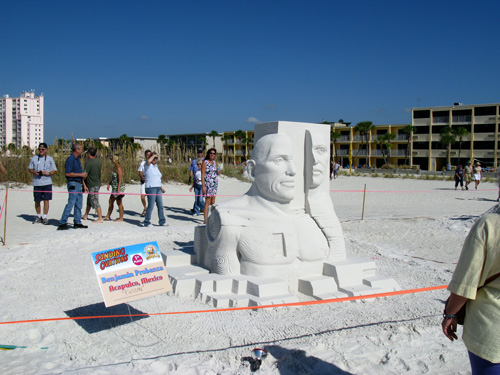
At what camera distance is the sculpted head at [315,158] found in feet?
18.0

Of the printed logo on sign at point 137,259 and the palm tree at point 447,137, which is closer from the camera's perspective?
the printed logo on sign at point 137,259

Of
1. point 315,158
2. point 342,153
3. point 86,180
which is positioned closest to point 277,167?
point 315,158

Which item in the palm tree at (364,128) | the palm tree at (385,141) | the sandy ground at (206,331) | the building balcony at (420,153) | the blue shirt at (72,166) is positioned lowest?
the sandy ground at (206,331)

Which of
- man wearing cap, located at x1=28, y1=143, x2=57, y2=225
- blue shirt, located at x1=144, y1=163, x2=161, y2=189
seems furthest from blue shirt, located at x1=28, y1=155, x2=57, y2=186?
blue shirt, located at x1=144, y1=163, x2=161, y2=189

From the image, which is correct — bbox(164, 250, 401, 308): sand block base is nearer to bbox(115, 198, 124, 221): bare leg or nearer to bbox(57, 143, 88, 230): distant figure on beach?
bbox(57, 143, 88, 230): distant figure on beach

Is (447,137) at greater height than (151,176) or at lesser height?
greater

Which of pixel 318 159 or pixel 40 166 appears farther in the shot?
pixel 40 166

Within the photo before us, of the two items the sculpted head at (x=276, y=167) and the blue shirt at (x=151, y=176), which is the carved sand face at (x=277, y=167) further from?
the blue shirt at (x=151, y=176)

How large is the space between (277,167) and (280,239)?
2.87 ft

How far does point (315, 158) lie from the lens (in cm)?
550

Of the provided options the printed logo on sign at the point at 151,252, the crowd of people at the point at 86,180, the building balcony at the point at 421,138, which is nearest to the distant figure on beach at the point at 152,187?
the crowd of people at the point at 86,180

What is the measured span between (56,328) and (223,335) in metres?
1.59

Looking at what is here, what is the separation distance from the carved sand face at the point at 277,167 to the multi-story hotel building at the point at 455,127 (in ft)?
159

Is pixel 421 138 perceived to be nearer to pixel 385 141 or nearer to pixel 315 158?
pixel 385 141
